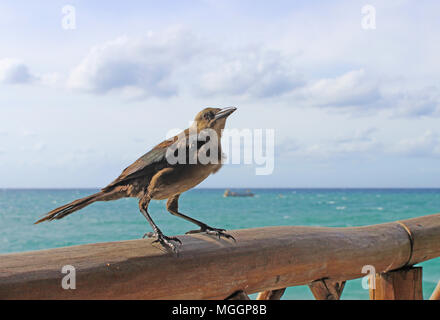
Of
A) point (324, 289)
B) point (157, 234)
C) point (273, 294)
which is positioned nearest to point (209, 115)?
point (157, 234)

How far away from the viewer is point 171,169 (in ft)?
4.30

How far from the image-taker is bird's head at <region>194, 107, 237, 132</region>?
1372mm

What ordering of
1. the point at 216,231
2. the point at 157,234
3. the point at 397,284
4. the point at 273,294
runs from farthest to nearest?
the point at 397,284 < the point at 273,294 < the point at 216,231 < the point at 157,234

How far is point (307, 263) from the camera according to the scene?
5.49ft

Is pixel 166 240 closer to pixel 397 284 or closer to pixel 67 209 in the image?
pixel 67 209

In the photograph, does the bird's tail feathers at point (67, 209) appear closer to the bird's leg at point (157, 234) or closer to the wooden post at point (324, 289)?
the bird's leg at point (157, 234)

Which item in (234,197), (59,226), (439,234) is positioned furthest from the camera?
(234,197)

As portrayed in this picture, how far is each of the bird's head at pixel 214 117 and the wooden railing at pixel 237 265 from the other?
1.23ft

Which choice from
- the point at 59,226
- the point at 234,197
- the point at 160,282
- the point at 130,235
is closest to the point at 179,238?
the point at 160,282

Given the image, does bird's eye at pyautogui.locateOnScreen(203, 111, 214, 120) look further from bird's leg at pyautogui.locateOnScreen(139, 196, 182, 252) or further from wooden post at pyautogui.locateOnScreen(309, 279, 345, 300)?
wooden post at pyautogui.locateOnScreen(309, 279, 345, 300)

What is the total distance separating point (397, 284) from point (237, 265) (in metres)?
1.03

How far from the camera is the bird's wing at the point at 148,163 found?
1.34 meters
